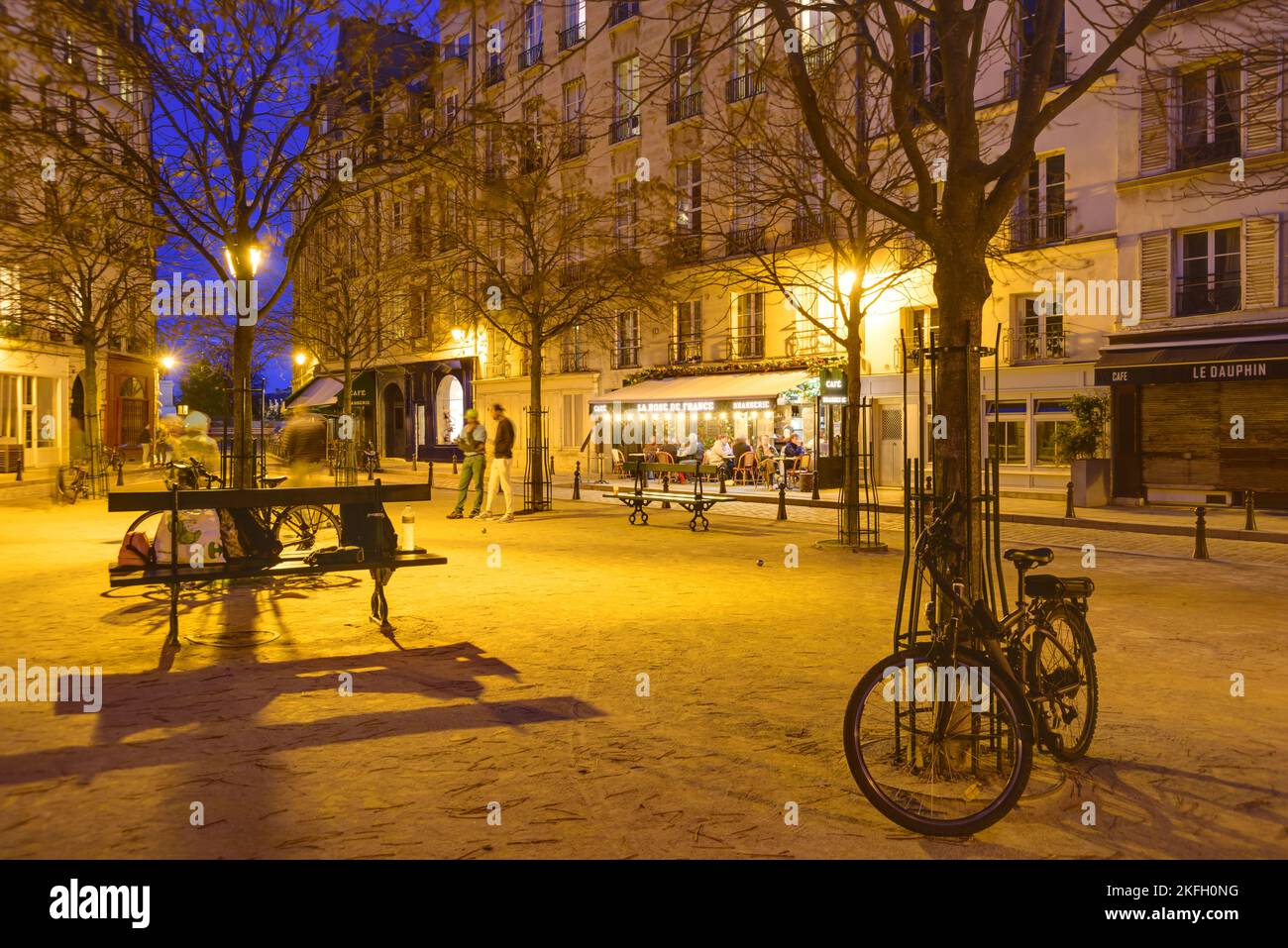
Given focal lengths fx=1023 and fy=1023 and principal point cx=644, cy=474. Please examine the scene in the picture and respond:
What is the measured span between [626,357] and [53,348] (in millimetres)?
21009

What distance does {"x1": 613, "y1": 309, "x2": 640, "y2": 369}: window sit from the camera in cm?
3481

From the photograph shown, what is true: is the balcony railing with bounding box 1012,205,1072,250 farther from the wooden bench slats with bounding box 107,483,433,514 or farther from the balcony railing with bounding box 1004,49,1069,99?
the wooden bench slats with bounding box 107,483,433,514

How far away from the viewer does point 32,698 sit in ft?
19.2

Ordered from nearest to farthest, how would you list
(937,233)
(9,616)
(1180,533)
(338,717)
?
(937,233) < (338,717) < (9,616) < (1180,533)

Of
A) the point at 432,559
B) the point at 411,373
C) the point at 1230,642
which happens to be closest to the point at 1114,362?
the point at 1230,642

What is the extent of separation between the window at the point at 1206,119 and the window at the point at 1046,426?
18.8 feet

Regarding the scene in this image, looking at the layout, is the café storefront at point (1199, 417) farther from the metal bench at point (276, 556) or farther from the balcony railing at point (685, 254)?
the metal bench at point (276, 556)

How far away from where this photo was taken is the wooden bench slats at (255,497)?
23.6 feet

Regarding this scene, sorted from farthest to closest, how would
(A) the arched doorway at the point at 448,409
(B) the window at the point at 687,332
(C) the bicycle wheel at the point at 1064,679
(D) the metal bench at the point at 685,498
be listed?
(A) the arched doorway at the point at 448,409 < (B) the window at the point at 687,332 < (D) the metal bench at the point at 685,498 < (C) the bicycle wheel at the point at 1064,679

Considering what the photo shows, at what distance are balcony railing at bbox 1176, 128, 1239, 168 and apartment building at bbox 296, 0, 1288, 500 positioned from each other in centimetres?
4

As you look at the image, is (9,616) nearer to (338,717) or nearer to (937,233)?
(338,717)

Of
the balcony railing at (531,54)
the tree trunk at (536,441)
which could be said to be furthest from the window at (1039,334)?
the balcony railing at (531,54)

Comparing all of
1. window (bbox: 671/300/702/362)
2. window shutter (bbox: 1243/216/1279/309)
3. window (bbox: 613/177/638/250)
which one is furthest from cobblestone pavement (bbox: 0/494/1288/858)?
window (bbox: 671/300/702/362)
